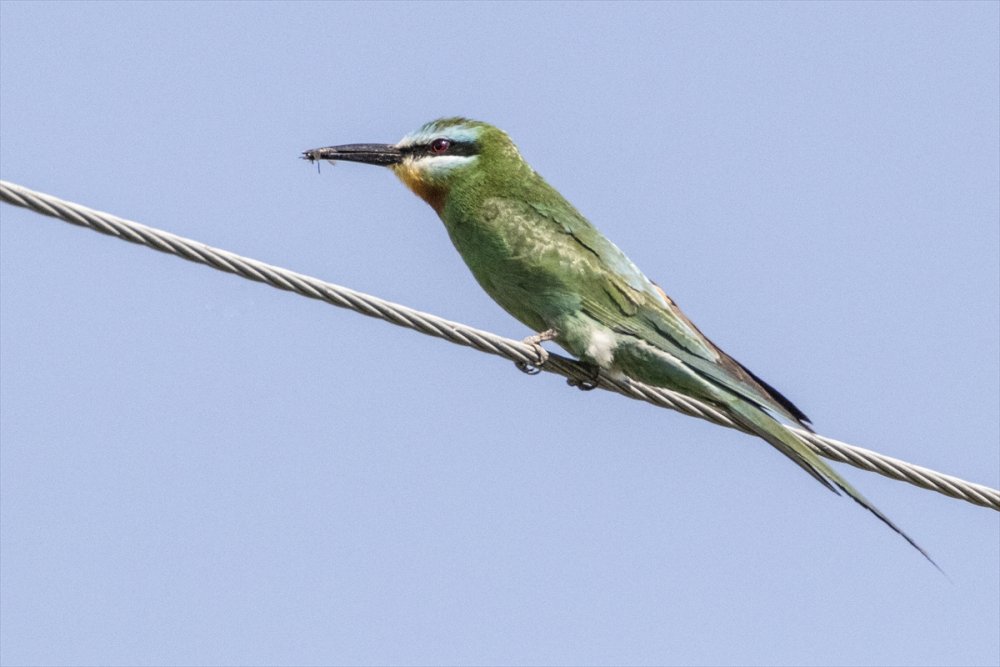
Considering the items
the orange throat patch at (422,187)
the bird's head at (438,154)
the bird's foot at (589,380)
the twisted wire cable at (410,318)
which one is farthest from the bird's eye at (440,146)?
the twisted wire cable at (410,318)

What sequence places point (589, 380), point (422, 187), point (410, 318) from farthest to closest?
1. point (422, 187)
2. point (589, 380)
3. point (410, 318)

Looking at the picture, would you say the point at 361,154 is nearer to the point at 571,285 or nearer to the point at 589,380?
the point at 571,285

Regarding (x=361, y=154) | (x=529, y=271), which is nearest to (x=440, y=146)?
(x=361, y=154)

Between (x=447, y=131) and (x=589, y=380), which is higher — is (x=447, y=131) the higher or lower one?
the higher one

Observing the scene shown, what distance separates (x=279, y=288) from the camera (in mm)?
3473

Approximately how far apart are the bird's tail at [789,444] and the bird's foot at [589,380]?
46cm

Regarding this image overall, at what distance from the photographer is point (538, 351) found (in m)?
4.53

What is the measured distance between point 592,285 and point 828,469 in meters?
1.12

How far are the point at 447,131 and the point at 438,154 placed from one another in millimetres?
109

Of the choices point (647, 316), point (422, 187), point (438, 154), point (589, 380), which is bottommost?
point (589, 380)

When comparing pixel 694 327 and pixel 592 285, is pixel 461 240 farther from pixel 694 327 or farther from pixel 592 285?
pixel 694 327

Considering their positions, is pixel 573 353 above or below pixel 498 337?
above

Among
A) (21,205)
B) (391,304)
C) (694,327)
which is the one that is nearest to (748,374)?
(694,327)

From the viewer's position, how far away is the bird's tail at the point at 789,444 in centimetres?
411
